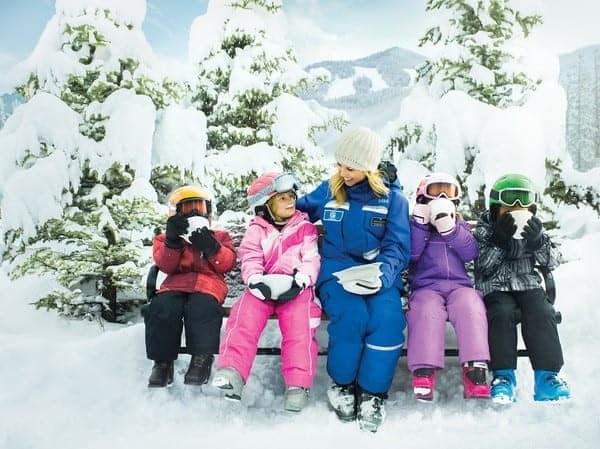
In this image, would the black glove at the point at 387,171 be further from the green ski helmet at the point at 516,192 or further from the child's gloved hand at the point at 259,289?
the child's gloved hand at the point at 259,289

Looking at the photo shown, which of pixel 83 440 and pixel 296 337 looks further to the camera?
pixel 296 337

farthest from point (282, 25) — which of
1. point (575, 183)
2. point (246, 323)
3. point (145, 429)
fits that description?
point (145, 429)

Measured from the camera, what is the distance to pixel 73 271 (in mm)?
6004

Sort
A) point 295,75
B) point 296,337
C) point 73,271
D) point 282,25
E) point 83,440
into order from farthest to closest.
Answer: point 282,25
point 295,75
point 73,271
point 296,337
point 83,440

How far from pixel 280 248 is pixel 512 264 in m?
1.54

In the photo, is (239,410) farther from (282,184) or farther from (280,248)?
(282,184)

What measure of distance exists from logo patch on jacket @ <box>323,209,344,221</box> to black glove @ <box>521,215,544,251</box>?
117 centimetres

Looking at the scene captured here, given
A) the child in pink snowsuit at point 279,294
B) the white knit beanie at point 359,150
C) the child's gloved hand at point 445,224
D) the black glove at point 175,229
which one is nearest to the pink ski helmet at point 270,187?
the child in pink snowsuit at point 279,294

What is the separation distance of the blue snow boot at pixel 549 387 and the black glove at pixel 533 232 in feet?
2.64

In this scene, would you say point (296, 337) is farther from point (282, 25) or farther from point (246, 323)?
point (282, 25)

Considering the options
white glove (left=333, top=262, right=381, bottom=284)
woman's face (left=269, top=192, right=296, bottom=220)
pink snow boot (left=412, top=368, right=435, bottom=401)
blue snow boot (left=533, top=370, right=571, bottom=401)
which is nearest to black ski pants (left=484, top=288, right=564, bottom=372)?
blue snow boot (left=533, top=370, right=571, bottom=401)

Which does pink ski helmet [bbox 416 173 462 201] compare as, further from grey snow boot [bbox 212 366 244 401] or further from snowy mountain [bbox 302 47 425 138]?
snowy mountain [bbox 302 47 425 138]

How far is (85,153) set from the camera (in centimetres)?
556

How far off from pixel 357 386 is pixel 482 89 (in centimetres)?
572
